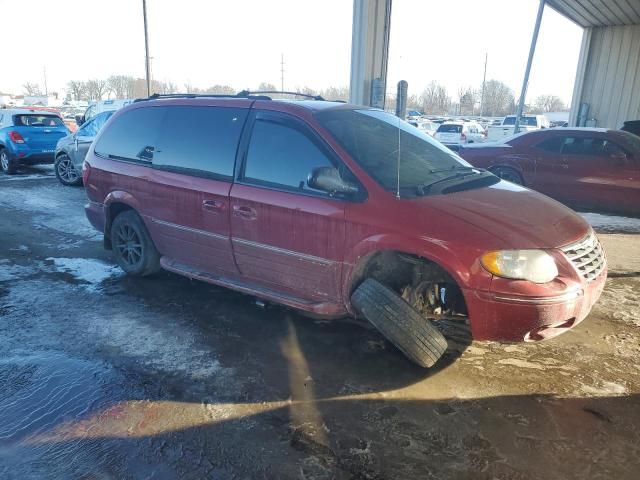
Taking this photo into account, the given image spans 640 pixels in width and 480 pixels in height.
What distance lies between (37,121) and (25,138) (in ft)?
2.37

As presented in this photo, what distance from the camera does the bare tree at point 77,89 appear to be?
306 ft

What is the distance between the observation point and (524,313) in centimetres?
290

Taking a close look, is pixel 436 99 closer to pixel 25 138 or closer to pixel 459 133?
pixel 459 133

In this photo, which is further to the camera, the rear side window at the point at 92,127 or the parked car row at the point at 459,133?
the parked car row at the point at 459,133

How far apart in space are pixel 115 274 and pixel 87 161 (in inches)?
48.9

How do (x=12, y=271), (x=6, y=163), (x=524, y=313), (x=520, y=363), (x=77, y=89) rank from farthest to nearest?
(x=77, y=89), (x=6, y=163), (x=12, y=271), (x=520, y=363), (x=524, y=313)

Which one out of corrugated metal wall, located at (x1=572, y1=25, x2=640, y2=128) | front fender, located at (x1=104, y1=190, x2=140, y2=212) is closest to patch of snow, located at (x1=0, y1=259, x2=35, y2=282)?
front fender, located at (x1=104, y1=190, x2=140, y2=212)

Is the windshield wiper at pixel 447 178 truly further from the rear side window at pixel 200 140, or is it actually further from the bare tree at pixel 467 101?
the bare tree at pixel 467 101

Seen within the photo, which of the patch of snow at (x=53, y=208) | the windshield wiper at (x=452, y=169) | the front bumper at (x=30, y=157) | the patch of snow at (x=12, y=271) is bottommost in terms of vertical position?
the patch of snow at (x=53, y=208)

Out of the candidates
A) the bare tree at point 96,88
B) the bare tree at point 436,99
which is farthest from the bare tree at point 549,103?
the bare tree at point 96,88

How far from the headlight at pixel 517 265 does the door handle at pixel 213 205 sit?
2.10m

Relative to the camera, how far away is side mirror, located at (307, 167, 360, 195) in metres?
3.36

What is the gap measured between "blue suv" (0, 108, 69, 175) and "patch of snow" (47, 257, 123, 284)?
8386 mm

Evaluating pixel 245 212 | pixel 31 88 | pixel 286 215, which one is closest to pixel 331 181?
pixel 286 215
